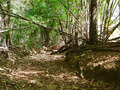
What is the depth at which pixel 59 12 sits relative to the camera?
598cm

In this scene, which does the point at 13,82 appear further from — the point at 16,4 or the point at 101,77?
the point at 16,4

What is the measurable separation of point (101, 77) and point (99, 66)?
28 cm

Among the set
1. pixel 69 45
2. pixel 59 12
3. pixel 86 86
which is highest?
pixel 59 12

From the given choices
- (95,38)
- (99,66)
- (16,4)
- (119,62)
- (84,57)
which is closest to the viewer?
(119,62)

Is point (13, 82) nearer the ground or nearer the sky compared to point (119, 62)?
nearer the ground

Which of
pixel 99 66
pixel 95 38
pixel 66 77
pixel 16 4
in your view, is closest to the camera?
pixel 99 66

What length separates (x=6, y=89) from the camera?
2.13 metres

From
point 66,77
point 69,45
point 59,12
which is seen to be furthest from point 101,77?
point 59,12

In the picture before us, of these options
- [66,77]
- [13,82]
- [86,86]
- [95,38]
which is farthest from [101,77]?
[13,82]

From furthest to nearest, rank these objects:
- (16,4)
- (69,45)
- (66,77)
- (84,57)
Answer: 1. (16,4)
2. (69,45)
3. (84,57)
4. (66,77)

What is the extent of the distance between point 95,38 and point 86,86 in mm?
2108

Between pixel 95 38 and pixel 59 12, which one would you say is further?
pixel 59 12

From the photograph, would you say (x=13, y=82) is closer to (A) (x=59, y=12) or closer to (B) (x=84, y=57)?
(B) (x=84, y=57)

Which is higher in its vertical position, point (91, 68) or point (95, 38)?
point (95, 38)
